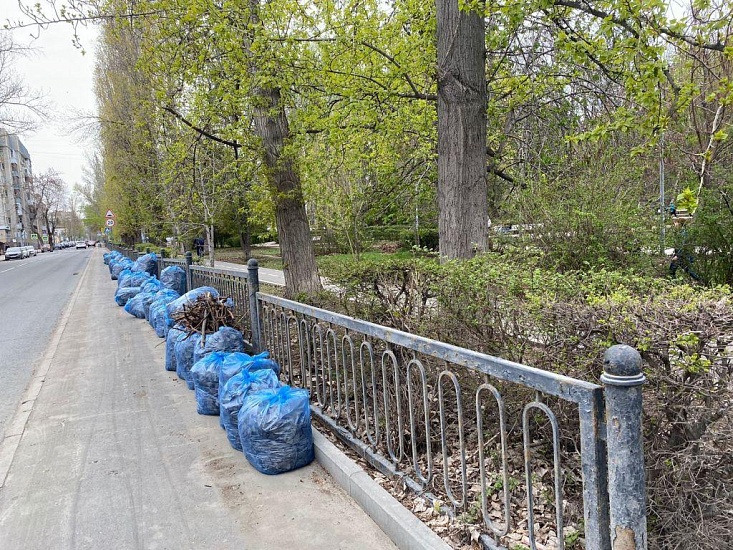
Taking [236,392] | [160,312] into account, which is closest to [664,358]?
[236,392]

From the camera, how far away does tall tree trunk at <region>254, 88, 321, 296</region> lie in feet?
25.1

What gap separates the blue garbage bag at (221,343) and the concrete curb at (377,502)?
6.68 ft

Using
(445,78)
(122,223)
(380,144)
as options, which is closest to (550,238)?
(445,78)

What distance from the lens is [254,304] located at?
579 cm

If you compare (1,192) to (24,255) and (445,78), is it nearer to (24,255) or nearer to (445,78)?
(24,255)

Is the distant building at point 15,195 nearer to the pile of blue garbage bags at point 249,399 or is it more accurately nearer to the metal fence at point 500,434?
the pile of blue garbage bags at point 249,399

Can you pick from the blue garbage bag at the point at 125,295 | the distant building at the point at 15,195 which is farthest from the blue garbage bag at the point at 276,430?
the distant building at the point at 15,195

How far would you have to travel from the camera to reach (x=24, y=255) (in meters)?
60.2

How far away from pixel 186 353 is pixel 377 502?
3.65 metres

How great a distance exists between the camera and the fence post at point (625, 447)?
164 cm

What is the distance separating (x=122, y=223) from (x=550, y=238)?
3239 centimetres

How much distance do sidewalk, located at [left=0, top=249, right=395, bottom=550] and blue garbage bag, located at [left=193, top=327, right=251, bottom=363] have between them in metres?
0.52

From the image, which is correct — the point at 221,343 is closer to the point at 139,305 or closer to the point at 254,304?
the point at 254,304

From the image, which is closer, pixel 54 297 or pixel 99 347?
pixel 99 347
